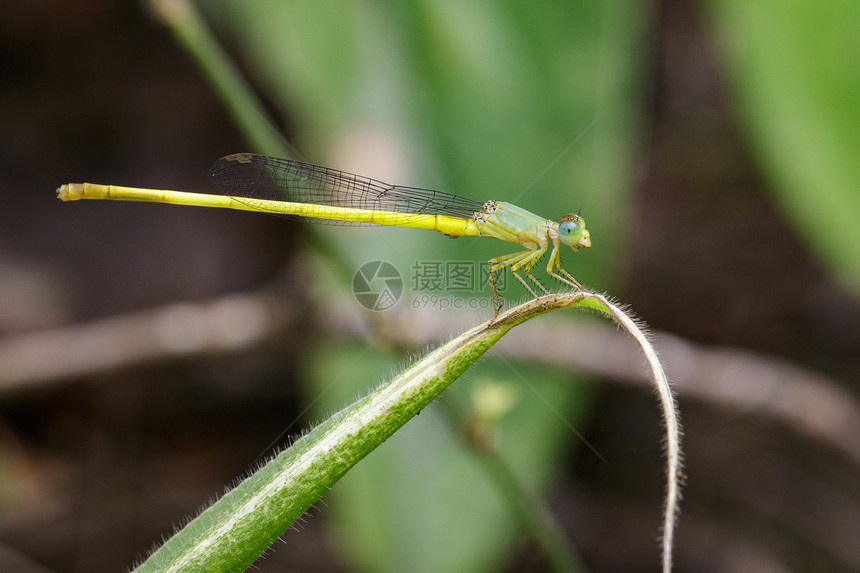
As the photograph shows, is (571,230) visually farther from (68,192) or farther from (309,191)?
(68,192)

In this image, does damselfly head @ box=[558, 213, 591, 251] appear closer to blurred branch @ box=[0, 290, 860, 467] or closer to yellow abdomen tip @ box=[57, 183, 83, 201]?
blurred branch @ box=[0, 290, 860, 467]

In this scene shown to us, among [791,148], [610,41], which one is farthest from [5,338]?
[791,148]

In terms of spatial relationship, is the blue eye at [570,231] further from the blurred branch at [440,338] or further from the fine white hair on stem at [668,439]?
the fine white hair on stem at [668,439]

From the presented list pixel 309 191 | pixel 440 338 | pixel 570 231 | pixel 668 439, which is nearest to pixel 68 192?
pixel 309 191

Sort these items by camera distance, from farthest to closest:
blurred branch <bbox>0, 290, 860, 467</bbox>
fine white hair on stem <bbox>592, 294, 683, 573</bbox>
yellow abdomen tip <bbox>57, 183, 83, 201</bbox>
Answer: blurred branch <bbox>0, 290, 860, 467</bbox>
yellow abdomen tip <bbox>57, 183, 83, 201</bbox>
fine white hair on stem <bbox>592, 294, 683, 573</bbox>

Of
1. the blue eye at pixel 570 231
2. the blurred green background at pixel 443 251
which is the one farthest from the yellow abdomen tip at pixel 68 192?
the blue eye at pixel 570 231

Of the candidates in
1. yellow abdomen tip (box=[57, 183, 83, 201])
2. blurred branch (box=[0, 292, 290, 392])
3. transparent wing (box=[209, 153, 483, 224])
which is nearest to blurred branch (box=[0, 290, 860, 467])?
blurred branch (box=[0, 292, 290, 392])

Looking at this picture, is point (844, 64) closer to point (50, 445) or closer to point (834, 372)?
point (834, 372)
